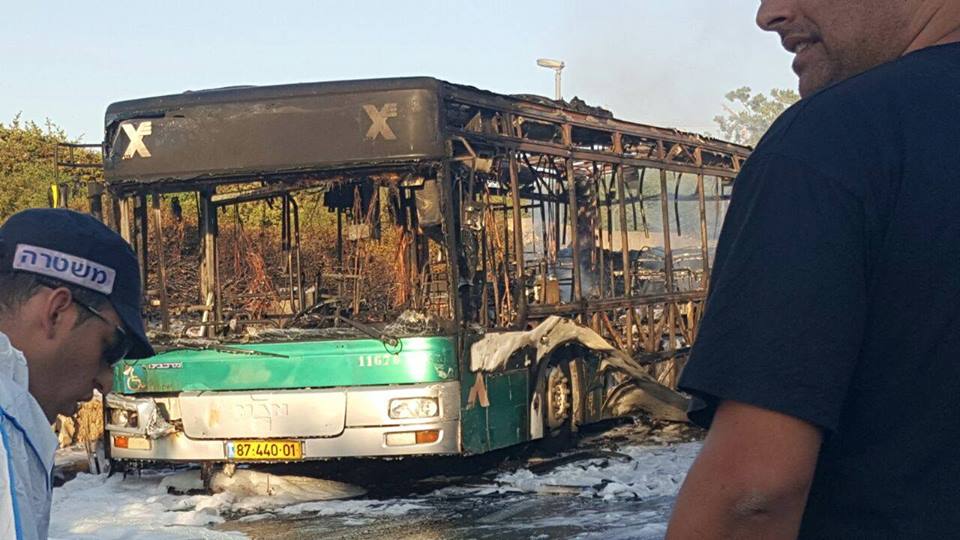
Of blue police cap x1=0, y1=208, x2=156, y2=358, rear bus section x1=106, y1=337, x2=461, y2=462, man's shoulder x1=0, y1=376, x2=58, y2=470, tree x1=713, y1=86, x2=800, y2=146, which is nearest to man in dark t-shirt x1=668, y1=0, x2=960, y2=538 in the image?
man's shoulder x1=0, y1=376, x2=58, y2=470

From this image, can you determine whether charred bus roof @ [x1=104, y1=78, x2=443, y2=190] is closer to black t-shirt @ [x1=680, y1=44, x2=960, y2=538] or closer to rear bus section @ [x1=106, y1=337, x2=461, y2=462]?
rear bus section @ [x1=106, y1=337, x2=461, y2=462]

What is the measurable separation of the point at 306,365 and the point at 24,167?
1403 centimetres

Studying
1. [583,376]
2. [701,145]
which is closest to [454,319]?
[583,376]

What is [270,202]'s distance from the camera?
10070 mm

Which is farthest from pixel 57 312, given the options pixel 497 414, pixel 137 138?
pixel 497 414

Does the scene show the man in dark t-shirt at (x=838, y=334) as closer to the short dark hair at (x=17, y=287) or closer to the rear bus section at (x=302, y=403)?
the short dark hair at (x=17, y=287)

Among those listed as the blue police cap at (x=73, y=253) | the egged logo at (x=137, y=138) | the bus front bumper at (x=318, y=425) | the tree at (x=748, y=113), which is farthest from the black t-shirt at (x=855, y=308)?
the tree at (x=748, y=113)

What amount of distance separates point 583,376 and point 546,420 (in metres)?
0.82

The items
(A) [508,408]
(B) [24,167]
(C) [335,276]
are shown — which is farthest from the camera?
(B) [24,167]

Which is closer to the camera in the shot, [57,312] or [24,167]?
[57,312]

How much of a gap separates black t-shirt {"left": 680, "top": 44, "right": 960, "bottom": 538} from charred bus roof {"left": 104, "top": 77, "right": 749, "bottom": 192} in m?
7.75

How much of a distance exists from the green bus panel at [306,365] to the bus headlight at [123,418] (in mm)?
344

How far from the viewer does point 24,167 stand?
2192 centimetres

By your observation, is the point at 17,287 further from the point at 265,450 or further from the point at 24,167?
the point at 24,167
